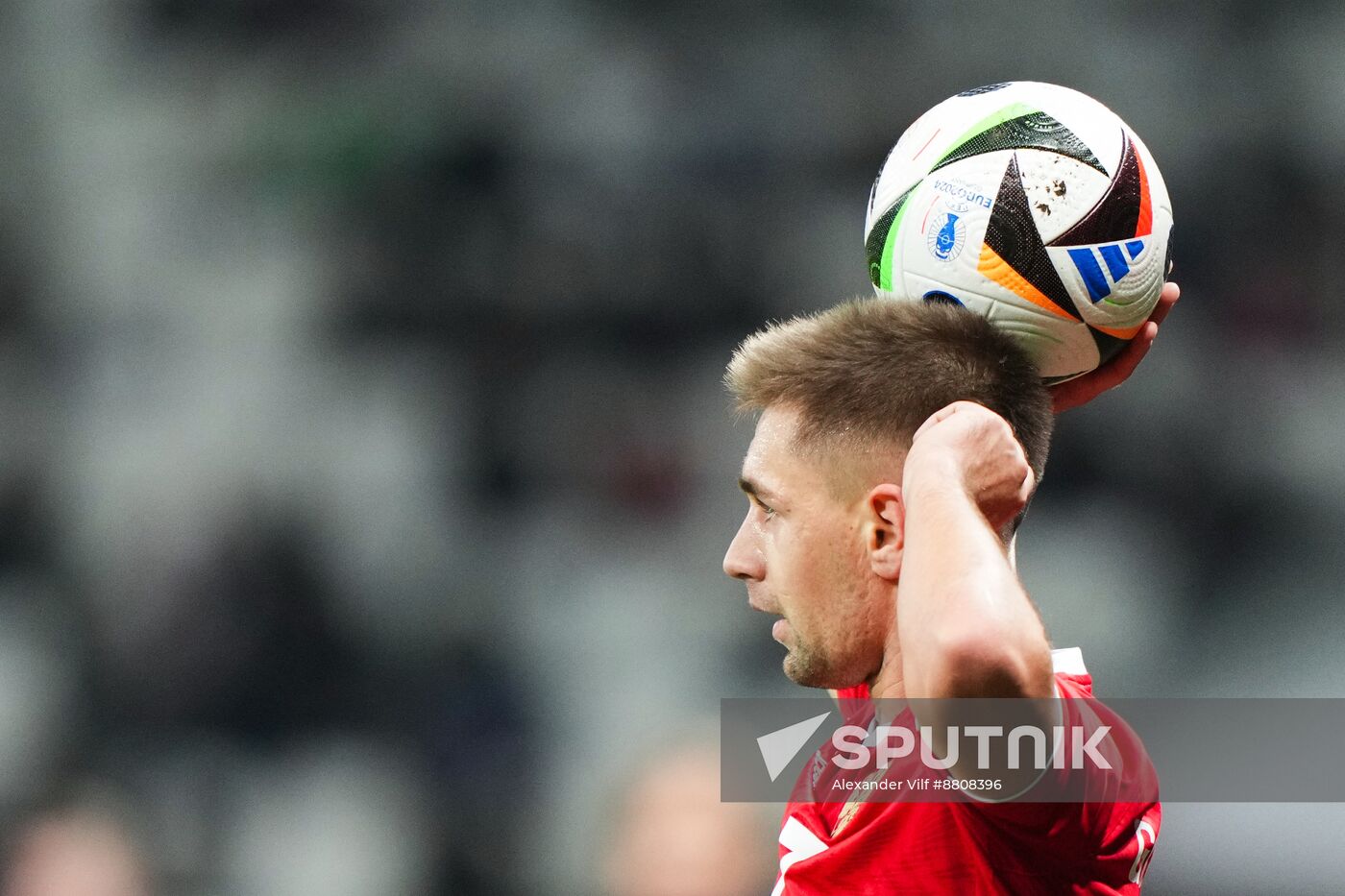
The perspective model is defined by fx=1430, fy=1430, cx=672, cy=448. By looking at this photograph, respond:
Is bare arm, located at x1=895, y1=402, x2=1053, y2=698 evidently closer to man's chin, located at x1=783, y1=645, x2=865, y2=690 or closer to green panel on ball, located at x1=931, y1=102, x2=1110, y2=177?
man's chin, located at x1=783, y1=645, x2=865, y2=690

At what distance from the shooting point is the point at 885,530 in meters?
2.08

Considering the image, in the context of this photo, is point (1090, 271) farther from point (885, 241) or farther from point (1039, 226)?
point (885, 241)

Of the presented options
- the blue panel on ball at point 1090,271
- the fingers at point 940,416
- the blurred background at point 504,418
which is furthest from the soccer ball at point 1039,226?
the blurred background at point 504,418

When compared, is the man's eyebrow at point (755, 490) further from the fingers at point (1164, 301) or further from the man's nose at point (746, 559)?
the fingers at point (1164, 301)

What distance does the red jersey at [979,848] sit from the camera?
184cm

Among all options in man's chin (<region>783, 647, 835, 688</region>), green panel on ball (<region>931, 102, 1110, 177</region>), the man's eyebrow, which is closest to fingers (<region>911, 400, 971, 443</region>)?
the man's eyebrow

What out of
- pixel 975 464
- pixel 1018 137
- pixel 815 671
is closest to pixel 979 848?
pixel 815 671

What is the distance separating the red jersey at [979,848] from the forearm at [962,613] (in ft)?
0.75

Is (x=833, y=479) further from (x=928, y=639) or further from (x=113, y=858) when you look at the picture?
(x=113, y=858)

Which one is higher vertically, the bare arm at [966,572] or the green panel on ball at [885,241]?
the green panel on ball at [885,241]

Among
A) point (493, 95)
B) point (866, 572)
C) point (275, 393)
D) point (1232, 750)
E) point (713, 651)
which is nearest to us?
point (866, 572)

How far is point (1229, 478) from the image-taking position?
5.59m

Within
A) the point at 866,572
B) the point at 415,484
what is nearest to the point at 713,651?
the point at 415,484

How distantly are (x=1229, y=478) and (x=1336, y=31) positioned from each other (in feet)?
7.23
